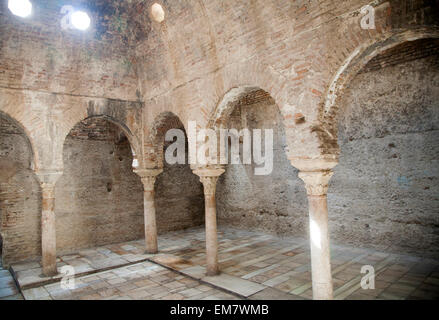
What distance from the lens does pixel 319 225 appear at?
4.53 m

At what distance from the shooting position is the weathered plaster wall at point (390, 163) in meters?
6.75

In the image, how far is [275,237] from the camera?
9.82 m

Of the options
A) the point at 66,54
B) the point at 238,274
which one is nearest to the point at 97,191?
the point at 66,54

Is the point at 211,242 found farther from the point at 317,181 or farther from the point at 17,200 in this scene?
the point at 17,200

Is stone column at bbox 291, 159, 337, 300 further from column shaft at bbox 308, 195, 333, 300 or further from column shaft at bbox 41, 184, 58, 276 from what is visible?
column shaft at bbox 41, 184, 58, 276

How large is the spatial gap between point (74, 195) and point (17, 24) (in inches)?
199

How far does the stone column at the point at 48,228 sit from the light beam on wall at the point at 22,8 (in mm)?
3566

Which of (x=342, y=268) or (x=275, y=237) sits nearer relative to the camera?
(x=342, y=268)

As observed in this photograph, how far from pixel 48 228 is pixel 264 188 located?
21.4ft

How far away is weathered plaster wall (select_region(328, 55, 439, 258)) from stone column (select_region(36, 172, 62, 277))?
23.8ft

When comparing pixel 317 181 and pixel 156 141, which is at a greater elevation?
pixel 156 141
